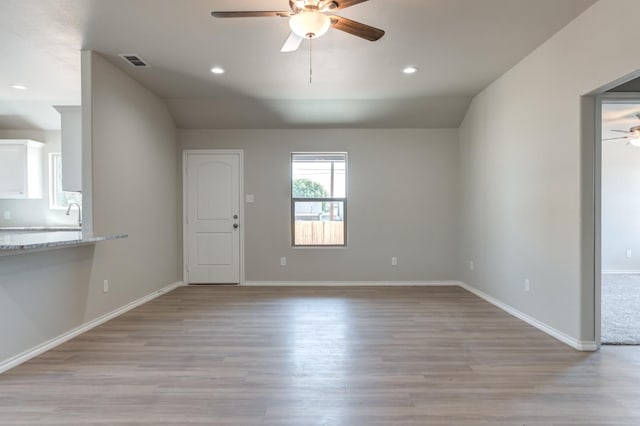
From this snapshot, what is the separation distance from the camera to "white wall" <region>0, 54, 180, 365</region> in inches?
104

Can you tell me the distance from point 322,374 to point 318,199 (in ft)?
11.0

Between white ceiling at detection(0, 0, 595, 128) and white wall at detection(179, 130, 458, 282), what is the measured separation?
27 centimetres

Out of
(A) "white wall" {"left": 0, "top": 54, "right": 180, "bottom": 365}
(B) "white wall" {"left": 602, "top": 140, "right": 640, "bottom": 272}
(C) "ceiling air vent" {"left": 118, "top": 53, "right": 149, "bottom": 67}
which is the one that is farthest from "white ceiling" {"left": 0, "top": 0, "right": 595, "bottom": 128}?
(B) "white wall" {"left": 602, "top": 140, "right": 640, "bottom": 272}

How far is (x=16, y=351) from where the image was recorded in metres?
2.56

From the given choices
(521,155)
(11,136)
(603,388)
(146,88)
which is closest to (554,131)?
(521,155)

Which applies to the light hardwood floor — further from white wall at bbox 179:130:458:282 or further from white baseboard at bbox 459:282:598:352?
white wall at bbox 179:130:458:282

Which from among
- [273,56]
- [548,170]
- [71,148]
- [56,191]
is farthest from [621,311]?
[56,191]

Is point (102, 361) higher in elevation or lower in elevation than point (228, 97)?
lower

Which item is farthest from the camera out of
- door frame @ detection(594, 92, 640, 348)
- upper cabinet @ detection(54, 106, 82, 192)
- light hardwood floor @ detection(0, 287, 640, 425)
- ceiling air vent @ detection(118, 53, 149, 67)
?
upper cabinet @ detection(54, 106, 82, 192)

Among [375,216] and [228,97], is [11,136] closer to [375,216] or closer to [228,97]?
[228,97]

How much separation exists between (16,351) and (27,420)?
962 millimetres

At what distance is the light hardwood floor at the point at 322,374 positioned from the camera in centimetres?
193

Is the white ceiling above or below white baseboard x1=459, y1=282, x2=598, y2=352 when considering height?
above

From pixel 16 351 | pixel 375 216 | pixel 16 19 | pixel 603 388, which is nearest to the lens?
pixel 603 388
